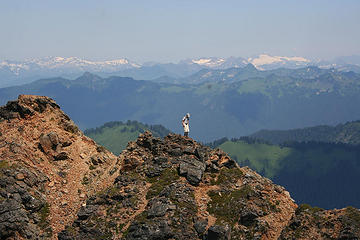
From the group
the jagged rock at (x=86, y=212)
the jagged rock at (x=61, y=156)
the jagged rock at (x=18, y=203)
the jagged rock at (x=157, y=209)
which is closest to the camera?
the jagged rock at (x=18, y=203)

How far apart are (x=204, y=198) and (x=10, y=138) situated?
1281 inches

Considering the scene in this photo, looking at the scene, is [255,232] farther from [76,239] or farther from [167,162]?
[76,239]

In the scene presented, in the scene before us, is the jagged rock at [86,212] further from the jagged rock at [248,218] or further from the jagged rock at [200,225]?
the jagged rock at [248,218]

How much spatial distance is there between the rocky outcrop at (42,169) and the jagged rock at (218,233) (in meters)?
19.6

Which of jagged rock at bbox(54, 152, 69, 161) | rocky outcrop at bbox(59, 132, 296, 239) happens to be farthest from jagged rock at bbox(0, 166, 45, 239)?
jagged rock at bbox(54, 152, 69, 161)

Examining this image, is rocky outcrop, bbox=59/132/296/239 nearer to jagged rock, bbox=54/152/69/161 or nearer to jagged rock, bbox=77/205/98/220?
jagged rock, bbox=77/205/98/220

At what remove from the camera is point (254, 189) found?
174ft

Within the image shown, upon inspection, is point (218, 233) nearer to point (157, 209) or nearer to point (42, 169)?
point (157, 209)

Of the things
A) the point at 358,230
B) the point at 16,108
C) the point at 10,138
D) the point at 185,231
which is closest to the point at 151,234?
the point at 185,231

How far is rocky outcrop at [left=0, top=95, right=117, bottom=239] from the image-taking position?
1855 inches

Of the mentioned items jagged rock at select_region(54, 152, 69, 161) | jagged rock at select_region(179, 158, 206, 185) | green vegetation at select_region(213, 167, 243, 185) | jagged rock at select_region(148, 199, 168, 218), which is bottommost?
jagged rock at select_region(148, 199, 168, 218)

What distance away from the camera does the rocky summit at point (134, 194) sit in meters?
46.1

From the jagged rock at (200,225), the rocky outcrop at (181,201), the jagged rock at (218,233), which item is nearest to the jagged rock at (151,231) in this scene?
the rocky outcrop at (181,201)

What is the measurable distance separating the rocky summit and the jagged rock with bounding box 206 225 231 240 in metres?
0.13
